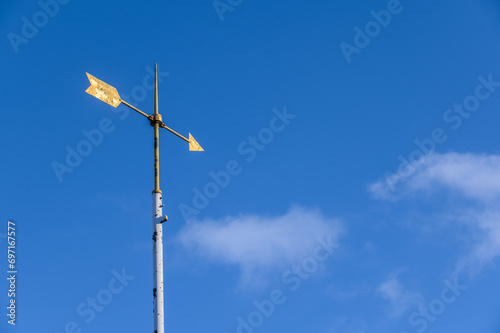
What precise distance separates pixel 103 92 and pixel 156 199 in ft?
11.2

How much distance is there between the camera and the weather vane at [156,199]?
35.2 feet

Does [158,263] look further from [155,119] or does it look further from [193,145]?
[193,145]

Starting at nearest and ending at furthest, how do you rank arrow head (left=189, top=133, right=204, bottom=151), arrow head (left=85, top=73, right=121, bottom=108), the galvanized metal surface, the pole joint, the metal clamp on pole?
1. the galvanized metal surface
2. the metal clamp on pole
3. arrow head (left=85, top=73, right=121, bottom=108)
4. the pole joint
5. arrow head (left=189, top=133, right=204, bottom=151)

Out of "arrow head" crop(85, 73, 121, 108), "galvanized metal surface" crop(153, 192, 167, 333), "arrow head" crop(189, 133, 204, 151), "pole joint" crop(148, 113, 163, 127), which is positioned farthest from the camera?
"arrow head" crop(189, 133, 204, 151)

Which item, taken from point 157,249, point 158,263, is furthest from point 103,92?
point 158,263

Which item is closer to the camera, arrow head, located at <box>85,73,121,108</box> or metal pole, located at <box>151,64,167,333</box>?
metal pole, located at <box>151,64,167,333</box>

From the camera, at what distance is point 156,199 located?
1202 cm

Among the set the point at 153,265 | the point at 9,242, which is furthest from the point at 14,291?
A: the point at 153,265

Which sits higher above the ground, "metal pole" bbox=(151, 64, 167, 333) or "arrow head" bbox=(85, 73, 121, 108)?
"arrow head" bbox=(85, 73, 121, 108)

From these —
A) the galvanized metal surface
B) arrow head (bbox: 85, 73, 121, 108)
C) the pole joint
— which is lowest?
the galvanized metal surface

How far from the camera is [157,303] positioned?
1073 cm

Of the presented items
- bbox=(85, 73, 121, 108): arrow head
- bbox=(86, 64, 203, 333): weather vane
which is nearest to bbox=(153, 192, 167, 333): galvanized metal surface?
bbox=(86, 64, 203, 333): weather vane

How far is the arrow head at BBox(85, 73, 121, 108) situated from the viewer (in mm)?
12602

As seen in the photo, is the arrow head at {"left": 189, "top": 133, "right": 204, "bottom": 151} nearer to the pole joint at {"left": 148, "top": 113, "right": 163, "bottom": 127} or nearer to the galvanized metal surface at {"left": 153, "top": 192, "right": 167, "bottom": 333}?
the pole joint at {"left": 148, "top": 113, "right": 163, "bottom": 127}
